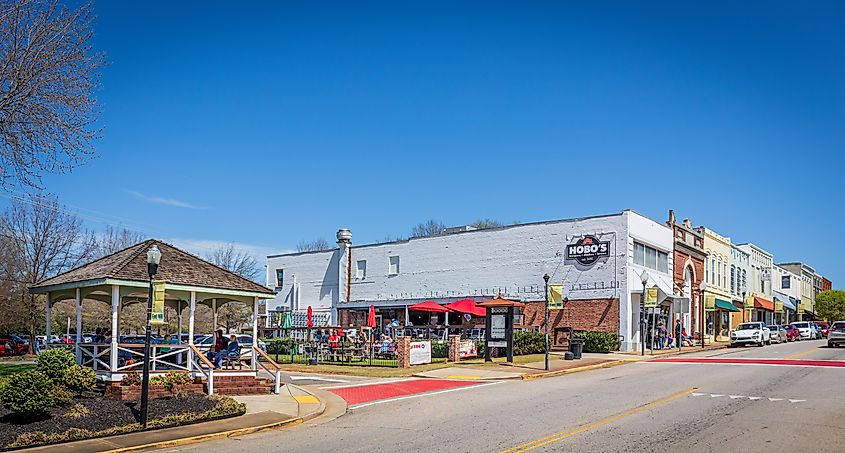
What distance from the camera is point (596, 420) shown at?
14.7 metres

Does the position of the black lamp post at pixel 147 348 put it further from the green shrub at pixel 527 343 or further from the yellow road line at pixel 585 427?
the green shrub at pixel 527 343

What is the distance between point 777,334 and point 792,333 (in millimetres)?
7960

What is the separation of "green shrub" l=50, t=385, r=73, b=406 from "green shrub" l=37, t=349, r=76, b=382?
25cm

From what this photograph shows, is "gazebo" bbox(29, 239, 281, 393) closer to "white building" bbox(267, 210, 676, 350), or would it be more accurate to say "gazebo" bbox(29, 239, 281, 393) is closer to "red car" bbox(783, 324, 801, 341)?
"white building" bbox(267, 210, 676, 350)

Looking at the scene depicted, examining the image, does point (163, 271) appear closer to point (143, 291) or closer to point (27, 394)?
point (143, 291)

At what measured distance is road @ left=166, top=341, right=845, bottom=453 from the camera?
39.9 feet

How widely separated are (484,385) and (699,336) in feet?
110

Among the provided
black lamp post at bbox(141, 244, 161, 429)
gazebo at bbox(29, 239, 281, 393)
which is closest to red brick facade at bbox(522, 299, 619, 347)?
gazebo at bbox(29, 239, 281, 393)

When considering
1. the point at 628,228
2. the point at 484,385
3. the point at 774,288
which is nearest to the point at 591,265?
the point at 628,228

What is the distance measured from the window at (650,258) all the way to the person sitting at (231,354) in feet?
89.1

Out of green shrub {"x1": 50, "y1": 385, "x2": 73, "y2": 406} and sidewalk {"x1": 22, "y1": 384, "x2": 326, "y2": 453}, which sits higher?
green shrub {"x1": 50, "y1": 385, "x2": 73, "y2": 406}

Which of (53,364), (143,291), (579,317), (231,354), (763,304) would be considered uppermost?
(143,291)

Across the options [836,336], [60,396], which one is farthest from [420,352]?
[836,336]

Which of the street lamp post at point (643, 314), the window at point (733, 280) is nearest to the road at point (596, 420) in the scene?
the street lamp post at point (643, 314)
